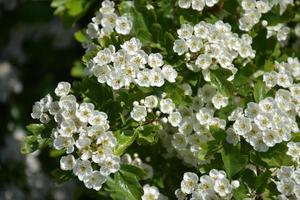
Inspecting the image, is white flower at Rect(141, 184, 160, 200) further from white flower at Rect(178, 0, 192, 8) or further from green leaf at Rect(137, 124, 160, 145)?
white flower at Rect(178, 0, 192, 8)

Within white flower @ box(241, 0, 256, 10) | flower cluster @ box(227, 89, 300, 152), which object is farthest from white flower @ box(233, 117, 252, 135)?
white flower @ box(241, 0, 256, 10)

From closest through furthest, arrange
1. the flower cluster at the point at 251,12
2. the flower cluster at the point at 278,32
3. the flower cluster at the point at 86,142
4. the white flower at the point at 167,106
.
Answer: the flower cluster at the point at 86,142, the white flower at the point at 167,106, the flower cluster at the point at 251,12, the flower cluster at the point at 278,32

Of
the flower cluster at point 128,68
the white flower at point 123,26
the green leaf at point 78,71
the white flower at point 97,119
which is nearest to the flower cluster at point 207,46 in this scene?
the flower cluster at point 128,68

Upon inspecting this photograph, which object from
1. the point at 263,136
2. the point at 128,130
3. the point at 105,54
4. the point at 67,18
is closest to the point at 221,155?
the point at 263,136

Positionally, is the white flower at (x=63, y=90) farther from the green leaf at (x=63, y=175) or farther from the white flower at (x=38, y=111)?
the green leaf at (x=63, y=175)

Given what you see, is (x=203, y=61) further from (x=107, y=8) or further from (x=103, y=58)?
(x=107, y=8)

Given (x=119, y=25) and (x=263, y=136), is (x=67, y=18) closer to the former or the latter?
(x=119, y=25)
